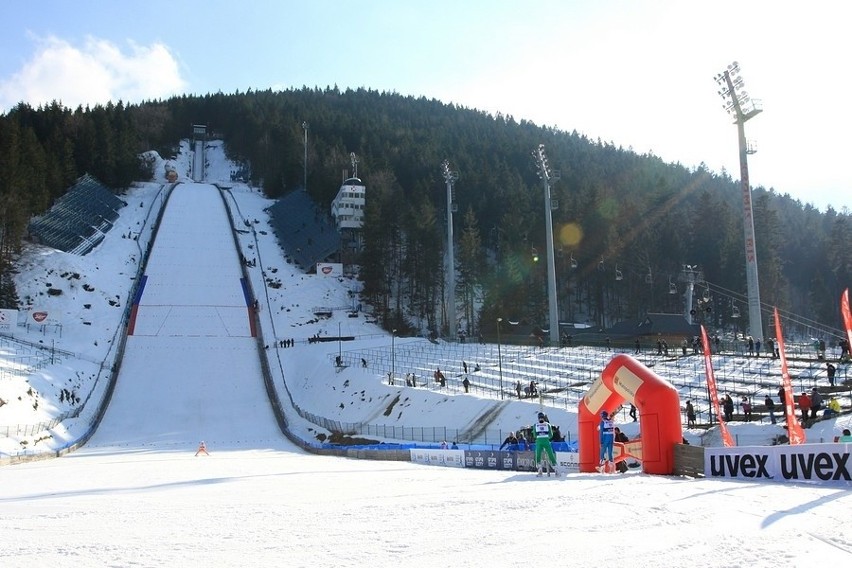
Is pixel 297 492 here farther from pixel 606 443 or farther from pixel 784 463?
pixel 784 463

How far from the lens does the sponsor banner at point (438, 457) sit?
2145 cm

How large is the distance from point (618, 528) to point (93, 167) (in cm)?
9507

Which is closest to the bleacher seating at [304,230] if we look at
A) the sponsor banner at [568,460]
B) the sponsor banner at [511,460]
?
the sponsor banner at [511,460]

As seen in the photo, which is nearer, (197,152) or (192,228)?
(192,228)

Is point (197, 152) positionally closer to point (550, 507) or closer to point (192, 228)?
point (192, 228)

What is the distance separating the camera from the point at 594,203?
7362cm

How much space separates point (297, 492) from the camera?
11.9m

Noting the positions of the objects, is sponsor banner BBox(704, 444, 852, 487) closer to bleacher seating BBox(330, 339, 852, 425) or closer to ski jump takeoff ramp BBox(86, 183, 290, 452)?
bleacher seating BBox(330, 339, 852, 425)

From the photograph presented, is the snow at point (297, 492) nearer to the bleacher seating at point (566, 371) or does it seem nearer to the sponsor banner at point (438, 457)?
the sponsor banner at point (438, 457)

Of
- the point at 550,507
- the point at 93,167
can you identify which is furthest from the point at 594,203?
the point at 550,507

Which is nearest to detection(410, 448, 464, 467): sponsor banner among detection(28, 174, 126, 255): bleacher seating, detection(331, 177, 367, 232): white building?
detection(28, 174, 126, 255): bleacher seating

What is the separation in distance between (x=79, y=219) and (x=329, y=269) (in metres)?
24.8

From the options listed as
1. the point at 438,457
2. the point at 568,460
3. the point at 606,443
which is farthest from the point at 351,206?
the point at 606,443

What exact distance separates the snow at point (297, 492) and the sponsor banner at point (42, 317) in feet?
2.35
